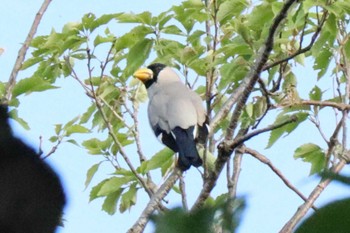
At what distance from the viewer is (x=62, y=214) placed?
1124 mm

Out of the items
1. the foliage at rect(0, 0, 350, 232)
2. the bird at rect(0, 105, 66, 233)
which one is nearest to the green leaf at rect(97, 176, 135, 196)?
the foliage at rect(0, 0, 350, 232)

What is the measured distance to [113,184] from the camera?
12.5ft

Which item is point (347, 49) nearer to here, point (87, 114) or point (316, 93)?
point (316, 93)

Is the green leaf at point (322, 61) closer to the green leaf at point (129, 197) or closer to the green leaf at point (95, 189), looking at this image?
the green leaf at point (129, 197)

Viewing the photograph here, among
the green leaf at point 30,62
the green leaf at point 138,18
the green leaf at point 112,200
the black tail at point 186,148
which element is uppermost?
the green leaf at point 138,18

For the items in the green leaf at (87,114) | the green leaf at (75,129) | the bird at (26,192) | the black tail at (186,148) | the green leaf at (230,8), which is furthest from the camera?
the green leaf at (87,114)

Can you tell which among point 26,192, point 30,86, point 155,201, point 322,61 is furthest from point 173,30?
point 26,192

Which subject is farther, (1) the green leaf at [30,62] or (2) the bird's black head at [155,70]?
(2) the bird's black head at [155,70]

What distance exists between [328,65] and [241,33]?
33.1 inches

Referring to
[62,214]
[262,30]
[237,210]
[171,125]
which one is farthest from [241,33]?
[237,210]

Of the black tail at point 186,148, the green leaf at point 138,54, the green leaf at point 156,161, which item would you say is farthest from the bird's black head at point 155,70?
the green leaf at point 138,54

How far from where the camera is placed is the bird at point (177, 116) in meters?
4.43

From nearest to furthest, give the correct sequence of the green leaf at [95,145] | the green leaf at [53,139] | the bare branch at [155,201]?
the bare branch at [155,201], the green leaf at [53,139], the green leaf at [95,145]

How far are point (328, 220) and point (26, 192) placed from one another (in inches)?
30.5
